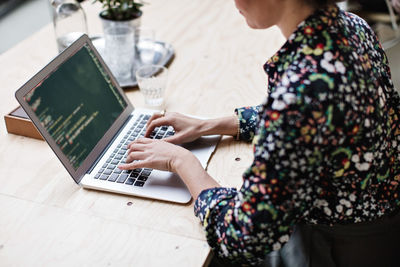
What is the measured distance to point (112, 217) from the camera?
1006mm

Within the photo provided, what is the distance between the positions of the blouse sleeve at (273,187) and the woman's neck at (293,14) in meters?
0.17

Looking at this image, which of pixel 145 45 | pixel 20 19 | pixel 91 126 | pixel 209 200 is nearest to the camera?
pixel 209 200

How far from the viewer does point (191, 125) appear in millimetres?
1224

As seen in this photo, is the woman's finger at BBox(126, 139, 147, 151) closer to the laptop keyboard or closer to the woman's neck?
A: the laptop keyboard

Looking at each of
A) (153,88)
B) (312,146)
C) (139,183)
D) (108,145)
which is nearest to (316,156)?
(312,146)

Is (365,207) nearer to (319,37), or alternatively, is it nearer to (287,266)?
(287,266)

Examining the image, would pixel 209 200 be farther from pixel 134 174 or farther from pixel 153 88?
pixel 153 88

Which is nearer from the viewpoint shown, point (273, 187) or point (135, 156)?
point (273, 187)

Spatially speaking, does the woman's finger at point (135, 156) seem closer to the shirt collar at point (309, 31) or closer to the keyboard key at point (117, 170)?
the keyboard key at point (117, 170)

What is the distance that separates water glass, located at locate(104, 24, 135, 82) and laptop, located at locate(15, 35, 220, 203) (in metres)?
0.29

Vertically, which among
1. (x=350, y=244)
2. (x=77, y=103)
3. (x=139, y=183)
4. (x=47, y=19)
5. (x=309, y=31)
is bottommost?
(x=47, y=19)

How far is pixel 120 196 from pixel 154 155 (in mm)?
120

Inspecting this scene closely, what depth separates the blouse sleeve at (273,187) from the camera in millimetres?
790

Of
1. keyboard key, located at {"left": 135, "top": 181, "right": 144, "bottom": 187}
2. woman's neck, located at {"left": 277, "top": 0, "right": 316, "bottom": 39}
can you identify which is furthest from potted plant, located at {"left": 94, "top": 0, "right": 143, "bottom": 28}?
woman's neck, located at {"left": 277, "top": 0, "right": 316, "bottom": 39}
